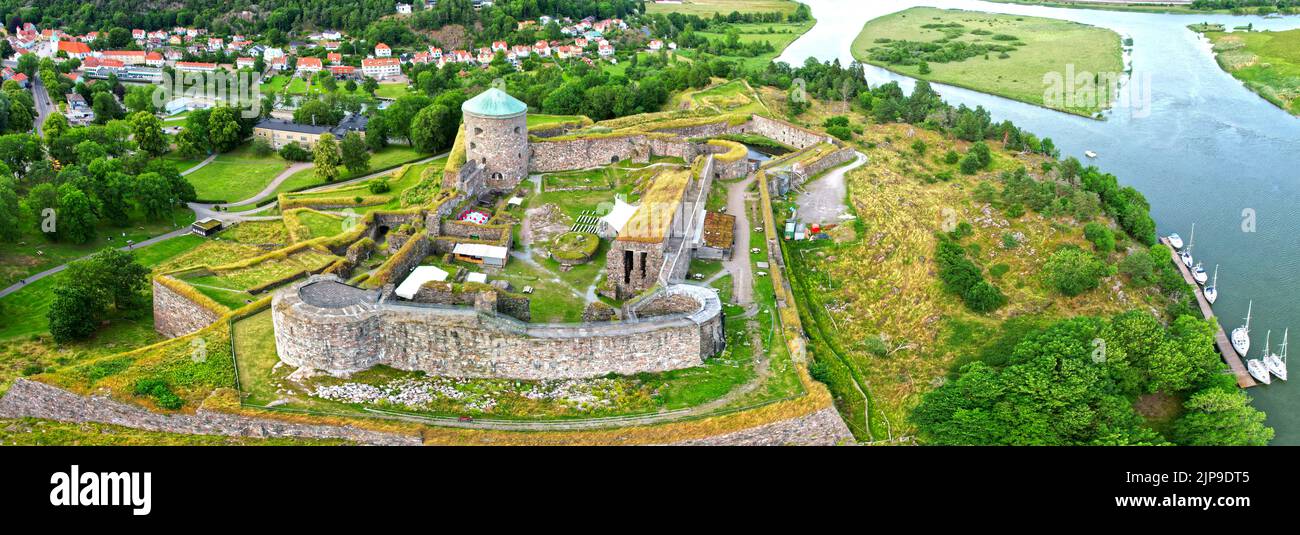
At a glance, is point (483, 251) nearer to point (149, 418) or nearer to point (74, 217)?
point (149, 418)

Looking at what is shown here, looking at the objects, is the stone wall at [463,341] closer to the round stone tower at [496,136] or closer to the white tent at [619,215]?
the white tent at [619,215]

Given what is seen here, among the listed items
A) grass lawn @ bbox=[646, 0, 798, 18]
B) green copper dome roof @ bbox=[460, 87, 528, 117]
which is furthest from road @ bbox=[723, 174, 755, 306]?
grass lawn @ bbox=[646, 0, 798, 18]

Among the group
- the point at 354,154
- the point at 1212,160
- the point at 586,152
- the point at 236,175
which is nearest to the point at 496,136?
the point at 586,152

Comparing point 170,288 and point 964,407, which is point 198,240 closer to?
point 170,288

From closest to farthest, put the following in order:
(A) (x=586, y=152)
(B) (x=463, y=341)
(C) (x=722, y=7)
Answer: (B) (x=463, y=341) → (A) (x=586, y=152) → (C) (x=722, y=7)

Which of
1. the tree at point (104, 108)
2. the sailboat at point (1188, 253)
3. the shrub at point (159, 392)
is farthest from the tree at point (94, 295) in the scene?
the sailboat at point (1188, 253)

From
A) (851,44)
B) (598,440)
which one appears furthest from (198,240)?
(851,44)
